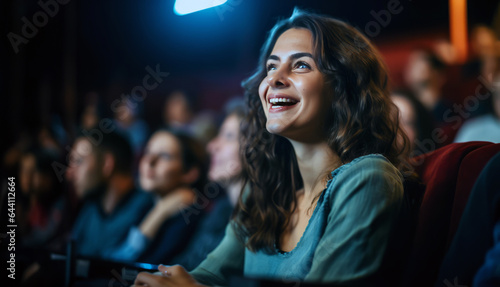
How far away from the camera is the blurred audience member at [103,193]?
7.73ft

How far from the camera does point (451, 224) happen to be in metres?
1.08

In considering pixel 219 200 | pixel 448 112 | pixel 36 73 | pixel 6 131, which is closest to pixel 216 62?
pixel 219 200

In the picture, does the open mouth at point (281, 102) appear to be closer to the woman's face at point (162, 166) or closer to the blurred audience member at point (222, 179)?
the blurred audience member at point (222, 179)

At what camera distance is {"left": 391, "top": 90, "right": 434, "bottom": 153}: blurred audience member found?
1.86 meters

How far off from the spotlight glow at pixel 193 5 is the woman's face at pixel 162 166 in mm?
771

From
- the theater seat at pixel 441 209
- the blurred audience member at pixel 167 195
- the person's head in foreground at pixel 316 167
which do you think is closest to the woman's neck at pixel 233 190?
the blurred audience member at pixel 167 195

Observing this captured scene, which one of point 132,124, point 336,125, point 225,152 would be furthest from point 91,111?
point 336,125

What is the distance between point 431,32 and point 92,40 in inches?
79.9

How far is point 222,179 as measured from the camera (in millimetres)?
2205

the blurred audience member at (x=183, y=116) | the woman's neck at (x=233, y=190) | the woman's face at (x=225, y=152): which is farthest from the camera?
the blurred audience member at (x=183, y=116)

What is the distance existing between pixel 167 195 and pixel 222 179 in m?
0.31

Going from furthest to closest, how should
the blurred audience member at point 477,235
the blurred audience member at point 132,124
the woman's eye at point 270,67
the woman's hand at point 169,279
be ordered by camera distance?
the blurred audience member at point 132,124, the woman's eye at point 270,67, the woman's hand at point 169,279, the blurred audience member at point 477,235

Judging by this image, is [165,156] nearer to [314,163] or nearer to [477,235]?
[314,163]

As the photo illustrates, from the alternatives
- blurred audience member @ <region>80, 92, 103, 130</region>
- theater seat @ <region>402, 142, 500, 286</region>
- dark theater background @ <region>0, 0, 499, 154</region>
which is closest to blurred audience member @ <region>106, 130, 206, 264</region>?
dark theater background @ <region>0, 0, 499, 154</region>
